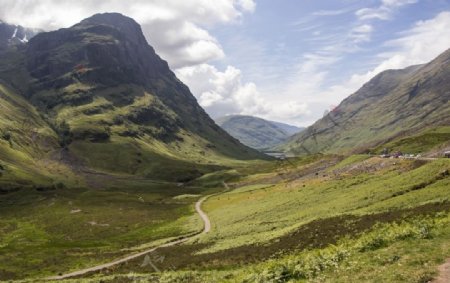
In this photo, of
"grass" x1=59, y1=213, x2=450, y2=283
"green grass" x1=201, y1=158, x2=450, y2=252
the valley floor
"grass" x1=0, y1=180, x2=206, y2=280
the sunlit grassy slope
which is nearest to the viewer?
"grass" x1=59, y1=213, x2=450, y2=283

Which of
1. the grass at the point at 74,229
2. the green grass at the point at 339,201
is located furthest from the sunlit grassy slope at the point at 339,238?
the grass at the point at 74,229

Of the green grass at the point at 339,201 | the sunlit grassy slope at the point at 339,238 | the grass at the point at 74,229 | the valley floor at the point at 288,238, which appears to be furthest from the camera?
the grass at the point at 74,229

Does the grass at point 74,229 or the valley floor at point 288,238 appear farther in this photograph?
the grass at point 74,229

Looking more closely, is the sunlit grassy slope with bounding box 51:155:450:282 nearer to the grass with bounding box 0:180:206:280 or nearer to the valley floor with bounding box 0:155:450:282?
the valley floor with bounding box 0:155:450:282

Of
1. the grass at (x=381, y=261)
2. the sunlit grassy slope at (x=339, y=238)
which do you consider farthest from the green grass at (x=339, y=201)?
the grass at (x=381, y=261)

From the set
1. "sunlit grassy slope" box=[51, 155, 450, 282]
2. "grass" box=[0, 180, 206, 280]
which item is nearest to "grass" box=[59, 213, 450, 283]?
"sunlit grassy slope" box=[51, 155, 450, 282]

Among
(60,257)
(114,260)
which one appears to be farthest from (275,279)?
(60,257)

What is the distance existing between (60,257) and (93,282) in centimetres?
3641

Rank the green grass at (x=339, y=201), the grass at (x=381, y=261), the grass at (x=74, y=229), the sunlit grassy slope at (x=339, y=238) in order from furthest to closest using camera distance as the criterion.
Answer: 1. the grass at (x=74, y=229)
2. the green grass at (x=339, y=201)
3. the sunlit grassy slope at (x=339, y=238)
4. the grass at (x=381, y=261)

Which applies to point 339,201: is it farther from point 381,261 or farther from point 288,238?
point 381,261

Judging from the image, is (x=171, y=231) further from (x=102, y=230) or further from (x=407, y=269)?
(x=407, y=269)

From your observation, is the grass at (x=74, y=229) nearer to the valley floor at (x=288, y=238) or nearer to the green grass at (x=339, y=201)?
the valley floor at (x=288, y=238)

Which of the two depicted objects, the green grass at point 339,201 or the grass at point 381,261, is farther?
the green grass at point 339,201

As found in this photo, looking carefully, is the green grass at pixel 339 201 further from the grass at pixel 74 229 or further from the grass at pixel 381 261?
the grass at pixel 381 261
